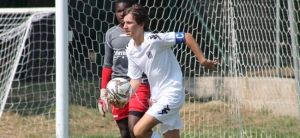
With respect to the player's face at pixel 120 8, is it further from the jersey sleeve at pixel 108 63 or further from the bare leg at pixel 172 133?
the bare leg at pixel 172 133

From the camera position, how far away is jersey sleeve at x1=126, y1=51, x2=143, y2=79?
17.6ft

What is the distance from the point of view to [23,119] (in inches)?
340

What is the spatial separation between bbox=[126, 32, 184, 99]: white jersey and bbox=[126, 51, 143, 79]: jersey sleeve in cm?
5

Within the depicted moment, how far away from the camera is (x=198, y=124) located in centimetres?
789

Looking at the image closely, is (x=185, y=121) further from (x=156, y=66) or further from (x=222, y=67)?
(x=156, y=66)

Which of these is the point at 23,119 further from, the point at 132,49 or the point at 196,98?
the point at 132,49

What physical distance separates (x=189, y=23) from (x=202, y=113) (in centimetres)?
125

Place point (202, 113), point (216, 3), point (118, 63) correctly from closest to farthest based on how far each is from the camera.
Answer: point (118, 63), point (216, 3), point (202, 113)

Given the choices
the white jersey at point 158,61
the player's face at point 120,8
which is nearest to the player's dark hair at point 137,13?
the white jersey at point 158,61

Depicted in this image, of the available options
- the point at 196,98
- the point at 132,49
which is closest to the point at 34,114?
the point at 196,98

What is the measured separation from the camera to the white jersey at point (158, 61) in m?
5.13

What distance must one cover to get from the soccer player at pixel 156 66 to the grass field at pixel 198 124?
7.28ft

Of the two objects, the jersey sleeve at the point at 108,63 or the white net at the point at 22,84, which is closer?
the jersey sleeve at the point at 108,63

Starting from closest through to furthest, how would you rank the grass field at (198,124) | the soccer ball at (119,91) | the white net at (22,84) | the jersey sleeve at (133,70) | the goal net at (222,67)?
the soccer ball at (119,91), the jersey sleeve at (133,70), the white net at (22,84), the goal net at (222,67), the grass field at (198,124)
